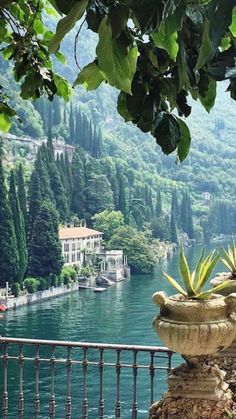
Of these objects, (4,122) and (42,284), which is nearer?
(4,122)

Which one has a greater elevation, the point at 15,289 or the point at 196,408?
the point at 196,408

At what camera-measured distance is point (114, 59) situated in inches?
19.4

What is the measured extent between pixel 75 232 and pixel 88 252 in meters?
2.30

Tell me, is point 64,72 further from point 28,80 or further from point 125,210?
point 28,80

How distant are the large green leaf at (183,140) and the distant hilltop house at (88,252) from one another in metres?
40.8

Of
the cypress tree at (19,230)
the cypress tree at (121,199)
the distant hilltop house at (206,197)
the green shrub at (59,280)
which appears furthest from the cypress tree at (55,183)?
the distant hilltop house at (206,197)

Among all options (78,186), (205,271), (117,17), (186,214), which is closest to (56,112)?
(78,186)

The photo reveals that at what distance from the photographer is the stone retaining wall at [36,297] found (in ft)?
107

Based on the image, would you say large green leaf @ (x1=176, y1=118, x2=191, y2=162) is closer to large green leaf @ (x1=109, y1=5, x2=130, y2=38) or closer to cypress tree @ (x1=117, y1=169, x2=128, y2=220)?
large green leaf @ (x1=109, y1=5, x2=130, y2=38)

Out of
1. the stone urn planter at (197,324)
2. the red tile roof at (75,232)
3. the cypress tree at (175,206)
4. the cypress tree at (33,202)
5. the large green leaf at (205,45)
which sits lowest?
the stone urn planter at (197,324)

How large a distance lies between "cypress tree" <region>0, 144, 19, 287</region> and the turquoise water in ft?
7.87

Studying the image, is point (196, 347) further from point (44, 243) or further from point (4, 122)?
point (44, 243)

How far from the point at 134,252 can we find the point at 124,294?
1044 centimetres

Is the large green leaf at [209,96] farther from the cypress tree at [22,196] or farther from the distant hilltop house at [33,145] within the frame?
the distant hilltop house at [33,145]
